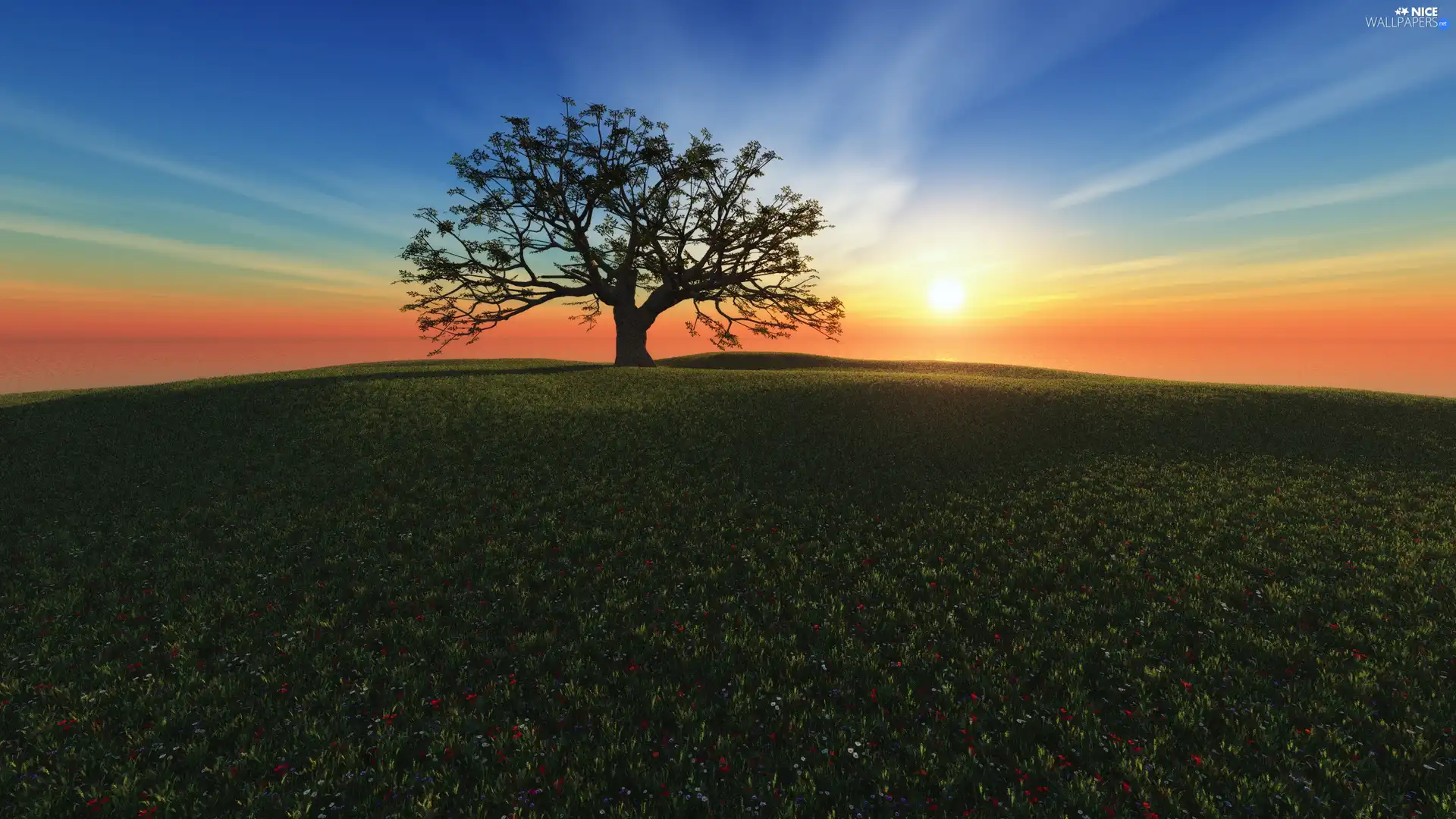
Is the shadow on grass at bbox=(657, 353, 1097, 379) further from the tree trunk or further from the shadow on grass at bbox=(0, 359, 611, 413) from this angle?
the shadow on grass at bbox=(0, 359, 611, 413)

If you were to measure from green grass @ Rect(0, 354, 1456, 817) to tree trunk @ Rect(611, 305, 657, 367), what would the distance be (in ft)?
68.2

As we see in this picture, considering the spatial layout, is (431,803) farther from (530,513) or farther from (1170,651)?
(1170,651)

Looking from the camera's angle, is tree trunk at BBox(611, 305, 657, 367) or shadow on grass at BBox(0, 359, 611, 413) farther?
tree trunk at BBox(611, 305, 657, 367)

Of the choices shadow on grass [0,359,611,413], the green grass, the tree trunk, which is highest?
the tree trunk

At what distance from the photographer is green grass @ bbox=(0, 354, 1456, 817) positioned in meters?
6.57

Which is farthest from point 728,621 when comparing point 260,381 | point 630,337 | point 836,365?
point 836,365

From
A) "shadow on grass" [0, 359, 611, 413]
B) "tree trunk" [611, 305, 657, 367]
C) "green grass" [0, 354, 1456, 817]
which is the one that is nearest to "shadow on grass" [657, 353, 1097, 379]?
"tree trunk" [611, 305, 657, 367]

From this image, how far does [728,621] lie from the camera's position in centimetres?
1006

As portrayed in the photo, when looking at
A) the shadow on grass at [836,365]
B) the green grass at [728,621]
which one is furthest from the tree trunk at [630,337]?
the green grass at [728,621]

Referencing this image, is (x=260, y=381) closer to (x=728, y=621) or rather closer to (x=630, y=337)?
(x=630, y=337)

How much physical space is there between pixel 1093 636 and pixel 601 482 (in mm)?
12317

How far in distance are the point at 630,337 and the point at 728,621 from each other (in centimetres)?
3411

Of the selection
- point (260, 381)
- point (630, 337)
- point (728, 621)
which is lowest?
point (728, 621)

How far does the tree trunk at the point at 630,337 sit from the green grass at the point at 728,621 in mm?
20791
